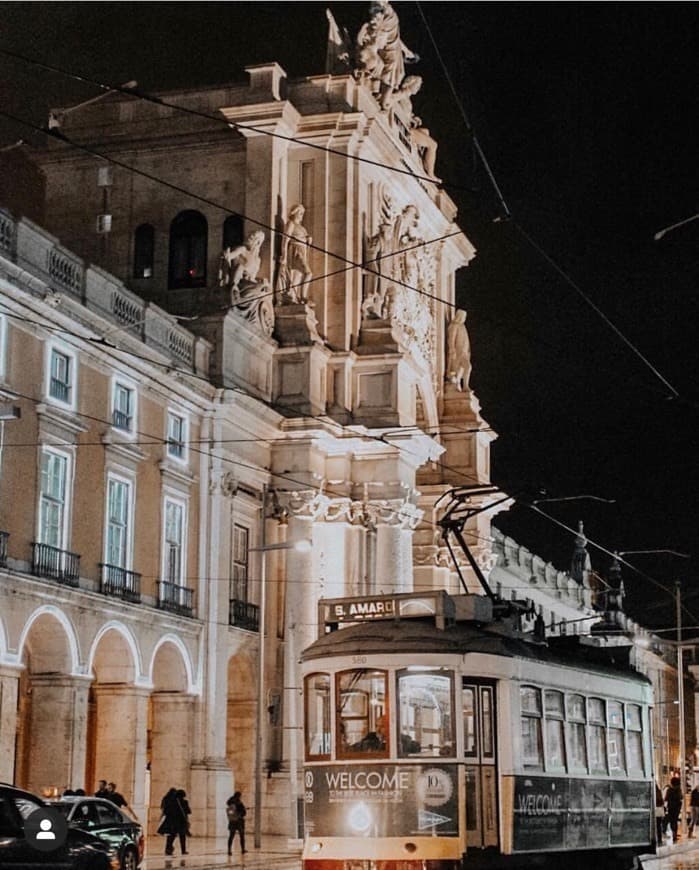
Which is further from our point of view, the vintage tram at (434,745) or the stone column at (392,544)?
the stone column at (392,544)

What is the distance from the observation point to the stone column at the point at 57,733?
1305 inches

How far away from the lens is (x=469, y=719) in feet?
67.7

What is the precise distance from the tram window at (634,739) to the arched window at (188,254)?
27858mm

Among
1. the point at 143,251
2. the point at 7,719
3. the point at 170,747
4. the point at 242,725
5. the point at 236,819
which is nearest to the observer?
the point at 7,719

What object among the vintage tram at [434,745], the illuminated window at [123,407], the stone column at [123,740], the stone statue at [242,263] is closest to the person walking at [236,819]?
the stone column at [123,740]

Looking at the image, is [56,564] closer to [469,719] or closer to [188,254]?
[469,719]

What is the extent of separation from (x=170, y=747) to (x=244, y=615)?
4507mm

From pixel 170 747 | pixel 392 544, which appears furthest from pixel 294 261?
pixel 170 747

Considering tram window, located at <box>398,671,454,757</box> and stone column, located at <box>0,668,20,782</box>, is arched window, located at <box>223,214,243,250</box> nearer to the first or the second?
stone column, located at <box>0,668,20,782</box>

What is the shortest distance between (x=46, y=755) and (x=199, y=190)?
71.0 feet

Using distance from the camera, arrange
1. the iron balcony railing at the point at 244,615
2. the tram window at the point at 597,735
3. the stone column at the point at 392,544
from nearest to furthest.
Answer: the tram window at the point at 597,735 < the iron balcony railing at the point at 244,615 < the stone column at the point at 392,544

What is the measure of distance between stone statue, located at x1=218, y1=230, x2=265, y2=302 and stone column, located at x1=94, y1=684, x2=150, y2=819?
12.9m

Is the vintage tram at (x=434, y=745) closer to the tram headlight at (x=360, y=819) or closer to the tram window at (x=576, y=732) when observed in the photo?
the tram headlight at (x=360, y=819)

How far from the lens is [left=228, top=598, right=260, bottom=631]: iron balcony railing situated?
137 ft
